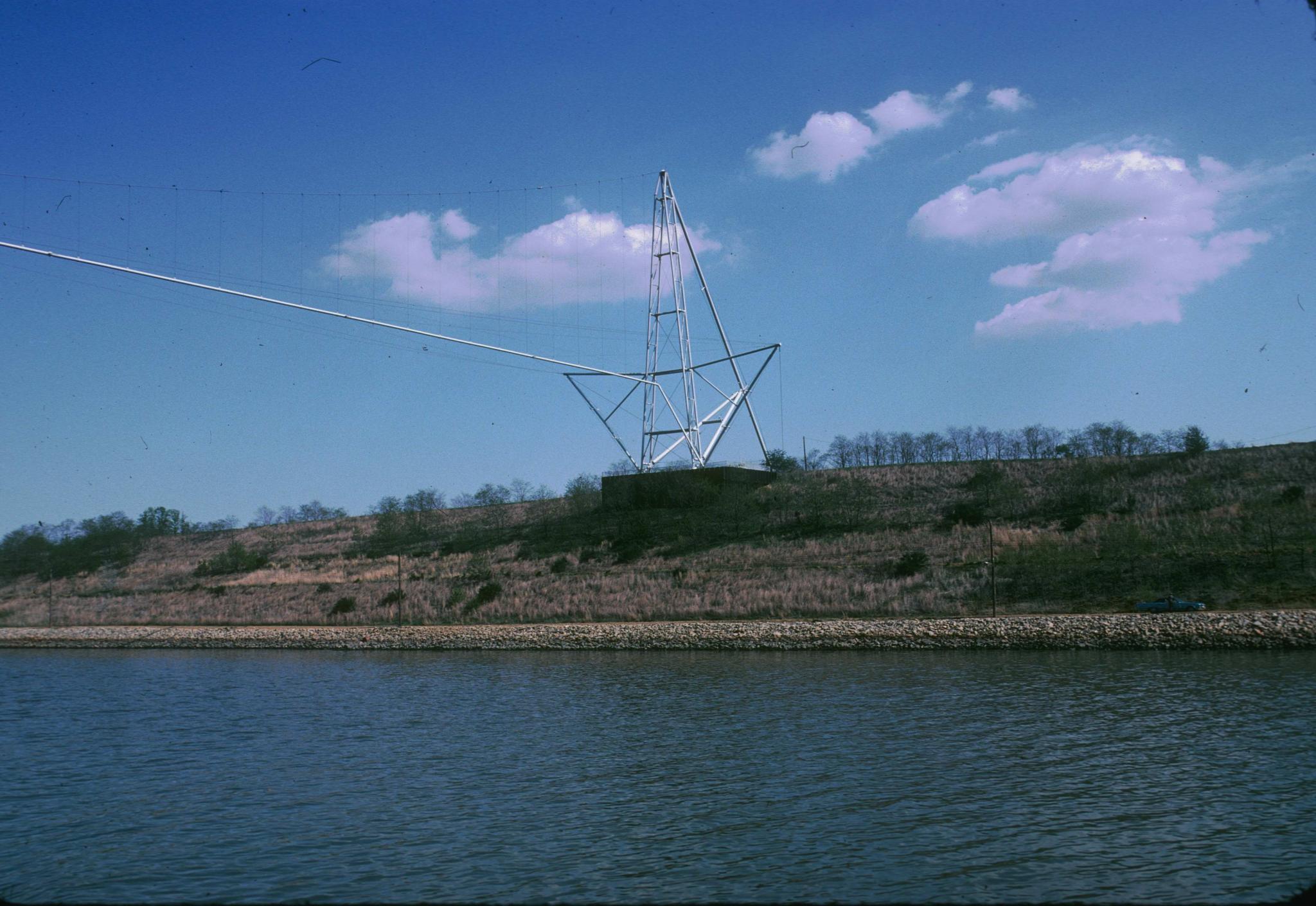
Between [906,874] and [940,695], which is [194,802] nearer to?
[906,874]

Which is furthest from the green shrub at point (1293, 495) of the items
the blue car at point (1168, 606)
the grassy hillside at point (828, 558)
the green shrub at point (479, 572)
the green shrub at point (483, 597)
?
the green shrub at point (479, 572)

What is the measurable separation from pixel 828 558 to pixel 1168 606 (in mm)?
16689

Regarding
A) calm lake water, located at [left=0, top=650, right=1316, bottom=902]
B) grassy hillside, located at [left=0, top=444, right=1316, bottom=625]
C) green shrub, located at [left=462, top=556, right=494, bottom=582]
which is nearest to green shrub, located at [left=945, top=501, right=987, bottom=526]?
grassy hillside, located at [left=0, top=444, right=1316, bottom=625]

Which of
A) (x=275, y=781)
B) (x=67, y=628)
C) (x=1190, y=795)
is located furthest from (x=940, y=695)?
(x=67, y=628)

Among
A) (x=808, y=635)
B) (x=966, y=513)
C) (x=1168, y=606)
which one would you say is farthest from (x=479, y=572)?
(x=1168, y=606)

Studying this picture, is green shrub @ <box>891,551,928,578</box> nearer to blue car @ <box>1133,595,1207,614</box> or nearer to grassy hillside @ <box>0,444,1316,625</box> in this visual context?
grassy hillside @ <box>0,444,1316,625</box>

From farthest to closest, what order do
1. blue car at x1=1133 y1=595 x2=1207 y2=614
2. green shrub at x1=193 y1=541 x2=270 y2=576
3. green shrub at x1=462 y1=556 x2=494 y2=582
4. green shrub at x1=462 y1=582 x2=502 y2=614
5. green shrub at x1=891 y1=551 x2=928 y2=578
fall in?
green shrub at x1=193 y1=541 x2=270 y2=576, green shrub at x1=462 y1=556 x2=494 y2=582, green shrub at x1=462 y1=582 x2=502 y2=614, green shrub at x1=891 y1=551 x2=928 y2=578, blue car at x1=1133 y1=595 x2=1207 y2=614

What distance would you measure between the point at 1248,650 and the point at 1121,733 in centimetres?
1531

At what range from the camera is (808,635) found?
1277 inches

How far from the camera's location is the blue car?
31.4m

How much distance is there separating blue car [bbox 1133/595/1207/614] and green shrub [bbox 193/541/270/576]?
54.9 meters

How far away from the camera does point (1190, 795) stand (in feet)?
35.9

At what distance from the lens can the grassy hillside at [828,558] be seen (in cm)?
3634

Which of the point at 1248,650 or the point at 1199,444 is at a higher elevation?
the point at 1199,444
